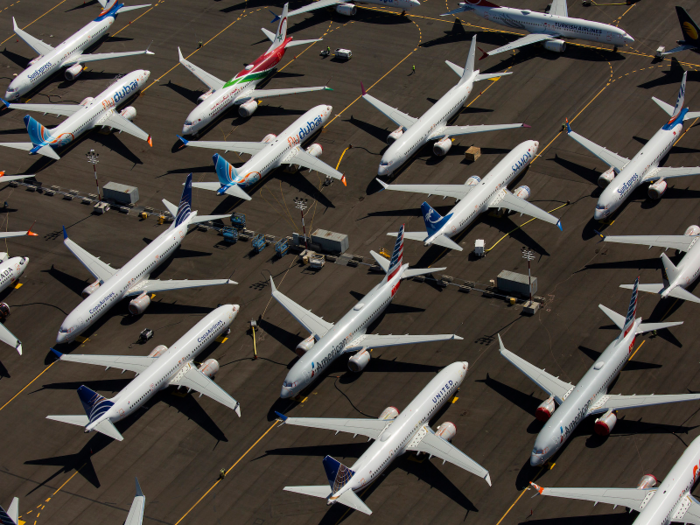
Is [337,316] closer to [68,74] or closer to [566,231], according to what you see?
[566,231]

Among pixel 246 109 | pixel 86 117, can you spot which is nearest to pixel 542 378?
pixel 246 109

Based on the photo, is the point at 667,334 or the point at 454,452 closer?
the point at 454,452

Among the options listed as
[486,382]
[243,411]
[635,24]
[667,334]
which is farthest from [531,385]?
[635,24]

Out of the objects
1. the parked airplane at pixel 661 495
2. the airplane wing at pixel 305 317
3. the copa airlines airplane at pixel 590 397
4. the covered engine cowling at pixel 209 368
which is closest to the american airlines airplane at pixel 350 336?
the airplane wing at pixel 305 317

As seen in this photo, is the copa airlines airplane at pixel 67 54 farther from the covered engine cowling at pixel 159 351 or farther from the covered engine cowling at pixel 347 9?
the covered engine cowling at pixel 159 351

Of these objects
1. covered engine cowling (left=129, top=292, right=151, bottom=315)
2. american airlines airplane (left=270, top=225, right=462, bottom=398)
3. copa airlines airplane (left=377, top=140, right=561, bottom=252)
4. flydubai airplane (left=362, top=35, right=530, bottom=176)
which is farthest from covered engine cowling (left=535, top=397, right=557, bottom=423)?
covered engine cowling (left=129, top=292, right=151, bottom=315)

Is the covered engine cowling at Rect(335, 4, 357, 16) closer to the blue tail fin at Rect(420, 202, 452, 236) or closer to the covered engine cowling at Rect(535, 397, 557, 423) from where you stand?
the blue tail fin at Rect(420, 202, 452, 236)

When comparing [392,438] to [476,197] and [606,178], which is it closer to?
[476,197]
